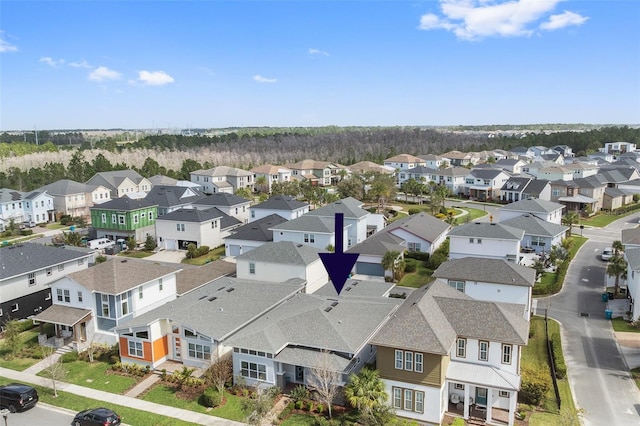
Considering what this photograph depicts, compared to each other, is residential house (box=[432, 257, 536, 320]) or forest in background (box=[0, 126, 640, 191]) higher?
forest in background (box=[0, 126, 640, 191])

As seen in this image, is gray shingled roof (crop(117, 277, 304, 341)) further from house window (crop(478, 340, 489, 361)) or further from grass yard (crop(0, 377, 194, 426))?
house window (crop(478, 340, 489, 361))

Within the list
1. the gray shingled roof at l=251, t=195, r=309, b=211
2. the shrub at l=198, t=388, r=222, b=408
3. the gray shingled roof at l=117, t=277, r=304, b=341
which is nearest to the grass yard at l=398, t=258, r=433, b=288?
the gray shingled roof at l=117, t=277, r=304, b=341

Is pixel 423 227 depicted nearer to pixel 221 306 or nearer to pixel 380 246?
pixel 380 246

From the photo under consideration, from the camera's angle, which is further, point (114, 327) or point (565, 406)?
point (114, 327)

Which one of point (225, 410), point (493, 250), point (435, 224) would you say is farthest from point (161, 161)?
point (225, 410)

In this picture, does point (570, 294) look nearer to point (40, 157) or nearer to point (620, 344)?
point (620, 344)

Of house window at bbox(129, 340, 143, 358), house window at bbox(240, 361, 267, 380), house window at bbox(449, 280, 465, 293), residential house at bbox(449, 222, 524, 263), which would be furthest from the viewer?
residential house at bbox(449, 222, 524, 263)
